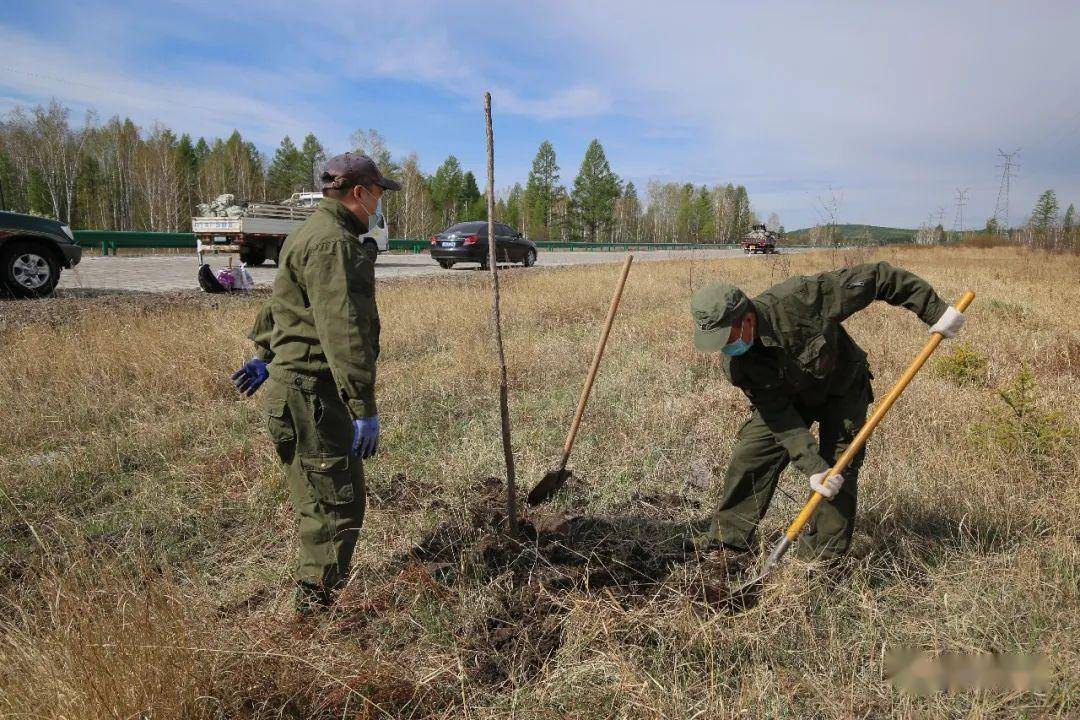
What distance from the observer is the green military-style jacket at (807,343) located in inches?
103

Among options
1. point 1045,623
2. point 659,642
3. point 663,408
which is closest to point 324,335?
point 659,642

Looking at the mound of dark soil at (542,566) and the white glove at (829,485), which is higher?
the white glove at (829,485)

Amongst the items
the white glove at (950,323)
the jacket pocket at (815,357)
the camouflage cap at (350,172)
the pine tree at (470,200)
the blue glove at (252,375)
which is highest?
the pine tree at (470,200)

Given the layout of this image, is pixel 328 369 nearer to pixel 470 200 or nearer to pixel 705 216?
pixel 470 200

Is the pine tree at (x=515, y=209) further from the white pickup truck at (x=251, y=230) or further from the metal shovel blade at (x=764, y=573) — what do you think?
the metal shovel blade at (x=764, y=573)

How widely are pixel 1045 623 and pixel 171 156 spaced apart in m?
53.4

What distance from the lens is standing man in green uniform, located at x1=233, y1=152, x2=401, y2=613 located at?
82.4 inches

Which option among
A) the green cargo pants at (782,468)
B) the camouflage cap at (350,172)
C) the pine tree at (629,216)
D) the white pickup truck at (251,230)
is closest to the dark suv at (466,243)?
the white pickup truck at (251,230)

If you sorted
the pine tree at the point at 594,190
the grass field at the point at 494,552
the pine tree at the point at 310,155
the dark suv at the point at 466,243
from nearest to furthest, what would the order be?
the grass field at the point at 494,552 < the dark suv at the point at 466,243 < the pine tree at the point at 310,155 < the pine tree at the point at 594,190

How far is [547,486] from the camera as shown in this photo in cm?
329

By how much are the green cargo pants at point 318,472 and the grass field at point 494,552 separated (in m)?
0.18

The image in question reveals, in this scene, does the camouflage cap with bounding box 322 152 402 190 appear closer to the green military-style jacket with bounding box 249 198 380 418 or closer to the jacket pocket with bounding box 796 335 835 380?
the green military-style jacket with bounding box 249 198 380 418

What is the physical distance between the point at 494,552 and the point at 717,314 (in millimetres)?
1549

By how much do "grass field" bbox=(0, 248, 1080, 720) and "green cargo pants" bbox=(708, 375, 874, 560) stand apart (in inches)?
8.0
